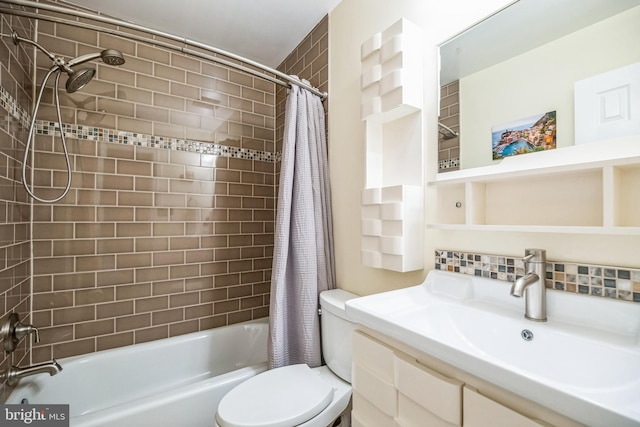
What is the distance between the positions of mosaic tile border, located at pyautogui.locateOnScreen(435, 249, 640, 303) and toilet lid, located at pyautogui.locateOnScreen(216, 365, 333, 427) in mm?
751

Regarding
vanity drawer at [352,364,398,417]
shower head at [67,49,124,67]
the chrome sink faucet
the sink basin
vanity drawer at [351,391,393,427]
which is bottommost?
vanity drawer at [351,391,393,427]

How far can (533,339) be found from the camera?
29.6 inches

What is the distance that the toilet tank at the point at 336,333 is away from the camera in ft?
4.31

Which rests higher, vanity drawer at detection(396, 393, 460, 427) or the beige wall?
the beige wall

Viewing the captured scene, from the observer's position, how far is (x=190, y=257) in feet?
6.44

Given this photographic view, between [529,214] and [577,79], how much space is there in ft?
1.31

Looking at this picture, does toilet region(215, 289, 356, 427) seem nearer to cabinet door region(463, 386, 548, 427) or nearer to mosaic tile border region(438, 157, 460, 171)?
cabinet door region(463, 386, 548, 427)

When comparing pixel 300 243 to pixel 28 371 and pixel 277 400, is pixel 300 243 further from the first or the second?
pixel 28 371

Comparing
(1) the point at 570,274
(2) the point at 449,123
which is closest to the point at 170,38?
(2) the point at 449,123

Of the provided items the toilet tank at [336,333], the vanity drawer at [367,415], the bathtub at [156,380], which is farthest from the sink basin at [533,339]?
the bathtub at [156,380]

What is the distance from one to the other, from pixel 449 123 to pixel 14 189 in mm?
2004

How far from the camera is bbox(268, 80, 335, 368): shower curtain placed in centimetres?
151

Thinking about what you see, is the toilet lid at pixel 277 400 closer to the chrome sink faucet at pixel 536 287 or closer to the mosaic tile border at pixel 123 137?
the chrome sink faucet at pixel 536 287

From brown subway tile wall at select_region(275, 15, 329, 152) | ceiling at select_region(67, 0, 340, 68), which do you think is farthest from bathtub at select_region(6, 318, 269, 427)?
ceiling at select_region(67, 0, 340, 68)
